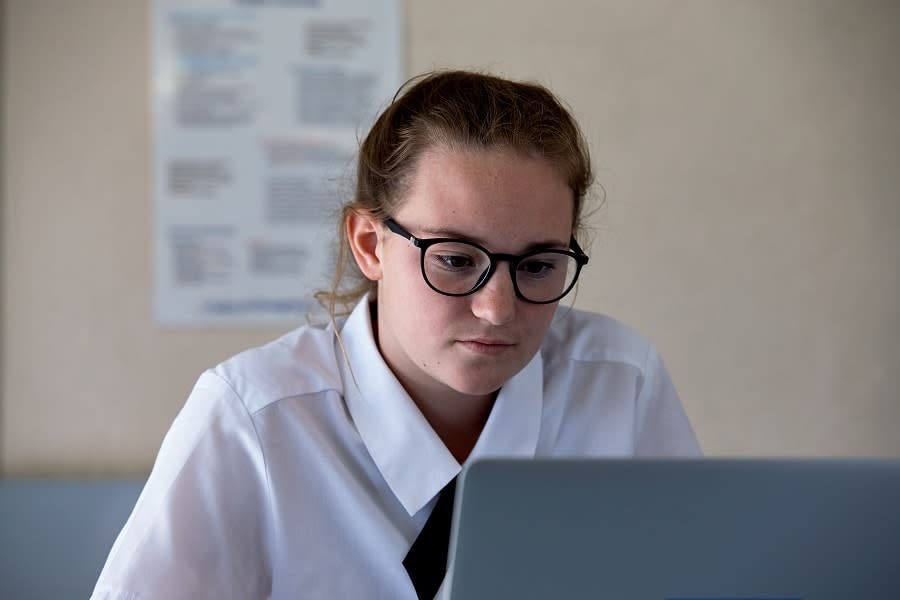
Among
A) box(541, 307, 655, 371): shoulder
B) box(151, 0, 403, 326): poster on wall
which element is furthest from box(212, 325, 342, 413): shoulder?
box(151, 0, 403, 326): poster on wall

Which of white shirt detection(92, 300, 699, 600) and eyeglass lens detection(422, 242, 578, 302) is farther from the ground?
eyeglass lens detection(422, 242, 578, 302)

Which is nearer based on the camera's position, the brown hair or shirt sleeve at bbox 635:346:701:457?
the brown hair

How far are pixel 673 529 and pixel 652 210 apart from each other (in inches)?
71.8

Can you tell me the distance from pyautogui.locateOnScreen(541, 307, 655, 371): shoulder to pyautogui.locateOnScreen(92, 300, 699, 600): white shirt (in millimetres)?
117

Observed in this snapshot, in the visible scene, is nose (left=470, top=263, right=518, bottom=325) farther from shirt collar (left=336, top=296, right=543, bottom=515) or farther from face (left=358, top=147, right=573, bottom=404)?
shirt collar (left=336, top=296, right=543, bottom=515)

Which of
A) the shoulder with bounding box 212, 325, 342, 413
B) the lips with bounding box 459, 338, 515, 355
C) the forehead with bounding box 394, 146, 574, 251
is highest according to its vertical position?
the forehead with bounding box 394, 146, 574, 251

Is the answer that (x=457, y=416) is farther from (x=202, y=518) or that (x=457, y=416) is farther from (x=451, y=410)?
(x=202, y=518)

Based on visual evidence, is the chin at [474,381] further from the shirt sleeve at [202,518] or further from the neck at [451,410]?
the shirt sleeve at [202,518]

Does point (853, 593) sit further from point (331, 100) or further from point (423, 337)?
point (331, 100)

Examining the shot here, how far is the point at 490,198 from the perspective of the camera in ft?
3.46

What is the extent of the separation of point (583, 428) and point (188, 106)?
1.44 meters

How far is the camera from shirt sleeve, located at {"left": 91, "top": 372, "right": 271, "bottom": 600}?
3.32 ft

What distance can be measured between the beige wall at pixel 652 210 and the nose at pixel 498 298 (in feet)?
3.90

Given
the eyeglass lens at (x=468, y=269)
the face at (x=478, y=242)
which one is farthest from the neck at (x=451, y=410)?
the eyeglass lens at (x=468, y=269)
